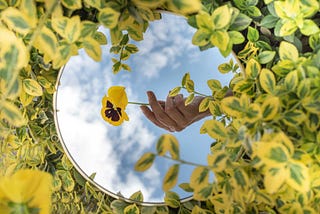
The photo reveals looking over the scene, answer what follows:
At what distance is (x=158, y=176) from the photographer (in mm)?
835

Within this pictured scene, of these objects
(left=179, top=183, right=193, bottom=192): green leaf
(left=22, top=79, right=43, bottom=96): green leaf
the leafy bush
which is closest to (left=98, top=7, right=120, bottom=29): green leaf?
the leafy bush

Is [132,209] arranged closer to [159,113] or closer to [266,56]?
[159,113]

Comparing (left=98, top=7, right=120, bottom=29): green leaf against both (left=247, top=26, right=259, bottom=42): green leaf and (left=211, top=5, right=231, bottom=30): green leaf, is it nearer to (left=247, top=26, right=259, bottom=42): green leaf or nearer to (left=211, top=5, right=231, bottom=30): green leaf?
(left=211, top=5, right=231, bottom=30): green leaf

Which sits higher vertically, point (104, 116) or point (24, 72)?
point (24, 72)

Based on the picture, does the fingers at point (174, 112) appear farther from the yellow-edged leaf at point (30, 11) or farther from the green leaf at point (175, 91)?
the yellow-edged leaf at point (30, 11)

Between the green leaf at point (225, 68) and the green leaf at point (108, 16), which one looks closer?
the green leaf at point (108, 16)

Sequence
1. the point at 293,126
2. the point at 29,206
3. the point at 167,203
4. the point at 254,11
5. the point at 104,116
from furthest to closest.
Answer: the point at 104,116, the point at 167,203, the point at 254,11, the point at 293,126, the point at 29,206

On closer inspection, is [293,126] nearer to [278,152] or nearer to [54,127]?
[278,152]

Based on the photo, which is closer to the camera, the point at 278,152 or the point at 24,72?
the point at 278,152

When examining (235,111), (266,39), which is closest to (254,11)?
(266,39)

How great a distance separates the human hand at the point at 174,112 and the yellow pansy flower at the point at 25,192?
427 millimetres

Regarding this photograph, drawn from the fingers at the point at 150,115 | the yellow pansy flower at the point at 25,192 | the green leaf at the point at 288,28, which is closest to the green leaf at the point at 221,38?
the green leaf at the point at 288,28

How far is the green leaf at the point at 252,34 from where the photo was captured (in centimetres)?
66

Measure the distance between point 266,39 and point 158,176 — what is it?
307 mm
